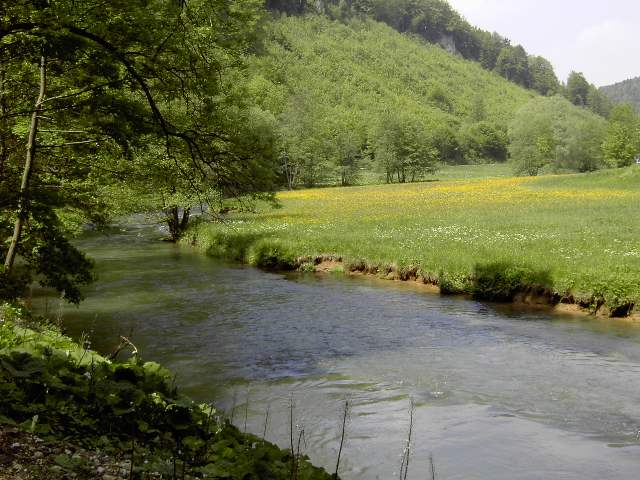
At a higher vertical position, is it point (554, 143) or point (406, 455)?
point (554, 143)

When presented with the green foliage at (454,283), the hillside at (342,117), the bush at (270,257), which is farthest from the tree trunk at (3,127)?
the hillside at (342,117)

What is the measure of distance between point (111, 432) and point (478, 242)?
21.5 m

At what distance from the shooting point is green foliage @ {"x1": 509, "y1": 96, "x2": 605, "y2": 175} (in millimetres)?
101500

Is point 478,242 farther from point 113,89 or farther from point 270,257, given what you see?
point 113,89

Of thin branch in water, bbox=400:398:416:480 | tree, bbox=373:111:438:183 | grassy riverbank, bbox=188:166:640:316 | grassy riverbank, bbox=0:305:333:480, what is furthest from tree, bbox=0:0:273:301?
tree, bbox=373:111:438:183

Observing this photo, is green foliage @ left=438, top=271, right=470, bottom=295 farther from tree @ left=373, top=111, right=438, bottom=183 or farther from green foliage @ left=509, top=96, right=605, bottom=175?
green foliage @ left=509, top=96, right=605, bottom=175

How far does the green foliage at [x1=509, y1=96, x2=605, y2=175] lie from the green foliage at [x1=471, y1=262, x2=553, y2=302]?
285 feet

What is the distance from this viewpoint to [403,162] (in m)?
102

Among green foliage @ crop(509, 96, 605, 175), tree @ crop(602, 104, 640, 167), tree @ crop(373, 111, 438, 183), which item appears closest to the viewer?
tree @ crop(602, 104, 640, 167)

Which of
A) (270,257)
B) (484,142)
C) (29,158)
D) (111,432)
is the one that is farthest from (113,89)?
(484,142)

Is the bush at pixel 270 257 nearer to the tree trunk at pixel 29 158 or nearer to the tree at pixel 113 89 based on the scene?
the tree at pixel 113 89

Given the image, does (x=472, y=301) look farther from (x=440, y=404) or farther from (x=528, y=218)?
(x=528, y=218)

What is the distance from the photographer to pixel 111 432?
5789 mm

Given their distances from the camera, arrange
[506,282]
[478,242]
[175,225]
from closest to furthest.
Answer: [506,282], [478,242], [175,225]
